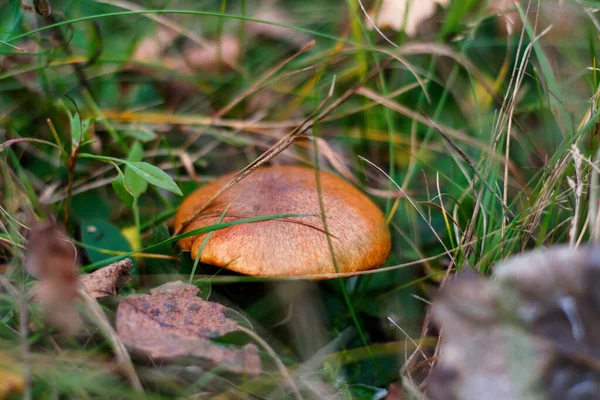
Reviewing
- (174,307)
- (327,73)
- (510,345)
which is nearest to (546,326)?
(510,345)

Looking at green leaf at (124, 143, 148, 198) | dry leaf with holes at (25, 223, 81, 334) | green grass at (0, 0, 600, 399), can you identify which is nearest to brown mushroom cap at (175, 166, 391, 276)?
green grass at (0, 0, 600, 399)

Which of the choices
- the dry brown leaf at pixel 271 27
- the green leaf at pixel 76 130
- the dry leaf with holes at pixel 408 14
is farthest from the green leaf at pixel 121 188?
the dry brown leaf at pixel 271 27

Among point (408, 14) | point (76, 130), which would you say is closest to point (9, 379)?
point (76, 130)

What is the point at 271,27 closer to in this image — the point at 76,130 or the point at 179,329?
the point at 76,130

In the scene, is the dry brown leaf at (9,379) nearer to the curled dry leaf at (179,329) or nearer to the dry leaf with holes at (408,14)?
the curled dry leaf at (179,329)

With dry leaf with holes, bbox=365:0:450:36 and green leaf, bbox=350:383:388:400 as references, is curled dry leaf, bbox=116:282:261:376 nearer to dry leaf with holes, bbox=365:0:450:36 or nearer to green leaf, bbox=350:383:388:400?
green leaf, bbox=350:383:388:400

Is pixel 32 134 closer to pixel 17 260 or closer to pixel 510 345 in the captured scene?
pixel 17 260

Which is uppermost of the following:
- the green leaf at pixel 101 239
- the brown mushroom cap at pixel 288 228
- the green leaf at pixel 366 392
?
the brown mushroom cap at pixel 288 228
